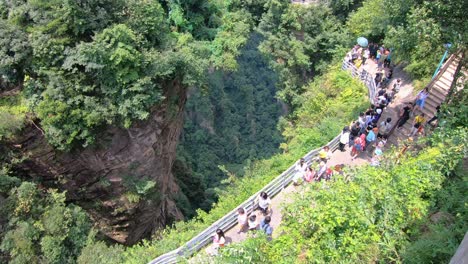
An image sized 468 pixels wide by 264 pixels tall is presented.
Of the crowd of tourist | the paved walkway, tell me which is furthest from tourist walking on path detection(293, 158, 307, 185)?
the paved walkway

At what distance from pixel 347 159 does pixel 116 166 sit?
938 cm

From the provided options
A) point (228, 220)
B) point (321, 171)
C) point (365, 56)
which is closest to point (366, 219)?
point (321, 171)

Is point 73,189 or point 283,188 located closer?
point 283,188

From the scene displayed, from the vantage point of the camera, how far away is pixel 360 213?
28.8ft

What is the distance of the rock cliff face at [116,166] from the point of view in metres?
15.1

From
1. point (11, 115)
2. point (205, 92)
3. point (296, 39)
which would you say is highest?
point (11, 115)

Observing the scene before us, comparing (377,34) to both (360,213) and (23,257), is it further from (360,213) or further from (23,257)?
(23,257)

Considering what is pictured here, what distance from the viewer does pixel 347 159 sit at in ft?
47.0

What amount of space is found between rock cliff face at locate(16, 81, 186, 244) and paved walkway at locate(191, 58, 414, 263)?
6155mm

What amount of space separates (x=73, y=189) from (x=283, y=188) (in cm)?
903

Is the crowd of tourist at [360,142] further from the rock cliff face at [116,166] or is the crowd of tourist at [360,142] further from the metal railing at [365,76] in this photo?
the rock cliff face at [116,166]

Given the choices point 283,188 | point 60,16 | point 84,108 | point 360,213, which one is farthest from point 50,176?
point 360,213

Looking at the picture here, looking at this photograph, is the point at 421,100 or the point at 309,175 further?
the point at 421,100

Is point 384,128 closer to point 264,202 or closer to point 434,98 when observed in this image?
point 434,98
